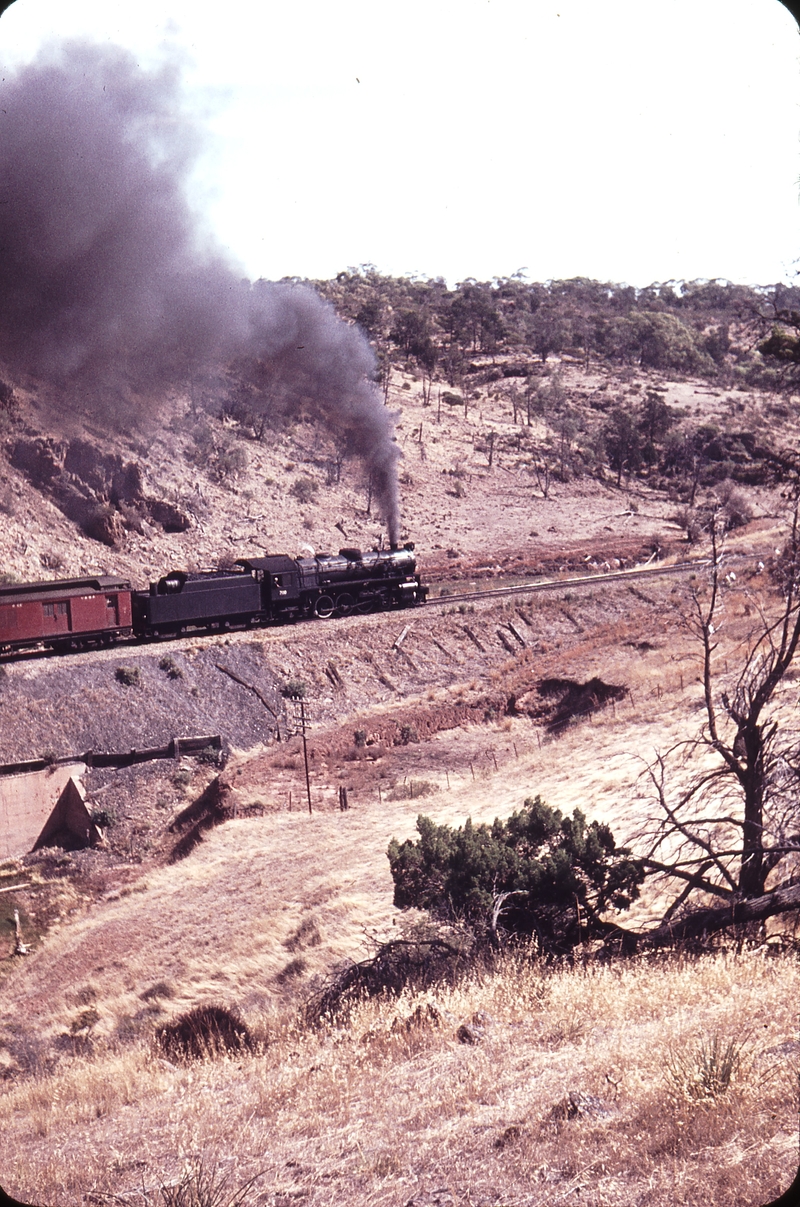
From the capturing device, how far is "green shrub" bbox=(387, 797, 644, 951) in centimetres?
991

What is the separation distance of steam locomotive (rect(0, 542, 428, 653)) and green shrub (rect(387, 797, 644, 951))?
16.8 m

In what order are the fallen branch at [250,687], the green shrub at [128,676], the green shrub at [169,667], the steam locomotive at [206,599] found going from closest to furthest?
the steam locomotive at [206,599] → the green shrub at [128,676] → the green shrub at [169,667] → the fallen branch at [250,687]

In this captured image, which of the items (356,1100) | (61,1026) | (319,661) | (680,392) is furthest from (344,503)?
(356,1100)

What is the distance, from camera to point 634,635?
95.7 ft

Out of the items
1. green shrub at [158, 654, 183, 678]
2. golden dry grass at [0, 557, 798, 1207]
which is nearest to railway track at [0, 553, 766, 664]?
green shrub at [158, 654, 183, 678]

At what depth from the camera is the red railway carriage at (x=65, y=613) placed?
2394 cm

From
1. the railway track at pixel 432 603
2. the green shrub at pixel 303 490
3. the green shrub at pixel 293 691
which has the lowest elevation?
the green shrub at pixel 293 691

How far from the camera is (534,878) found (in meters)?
10.2

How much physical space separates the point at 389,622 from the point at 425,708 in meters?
4.73

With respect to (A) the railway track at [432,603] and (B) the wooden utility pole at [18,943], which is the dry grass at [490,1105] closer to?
(B) the wooden utility pole at [18,943]

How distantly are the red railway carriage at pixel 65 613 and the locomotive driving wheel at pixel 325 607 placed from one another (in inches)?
259

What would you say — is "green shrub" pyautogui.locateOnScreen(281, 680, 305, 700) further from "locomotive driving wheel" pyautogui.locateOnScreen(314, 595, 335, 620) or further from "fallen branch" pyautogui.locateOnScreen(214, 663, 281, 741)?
"locomotive driving wheel" pyautogui.locateOnScreen(314, 595, 335, 620)

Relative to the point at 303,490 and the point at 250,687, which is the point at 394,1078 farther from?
the point at 303,490

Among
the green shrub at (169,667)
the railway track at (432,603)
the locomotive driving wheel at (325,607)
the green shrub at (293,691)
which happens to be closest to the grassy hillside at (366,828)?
the green shrub at (169,667)
